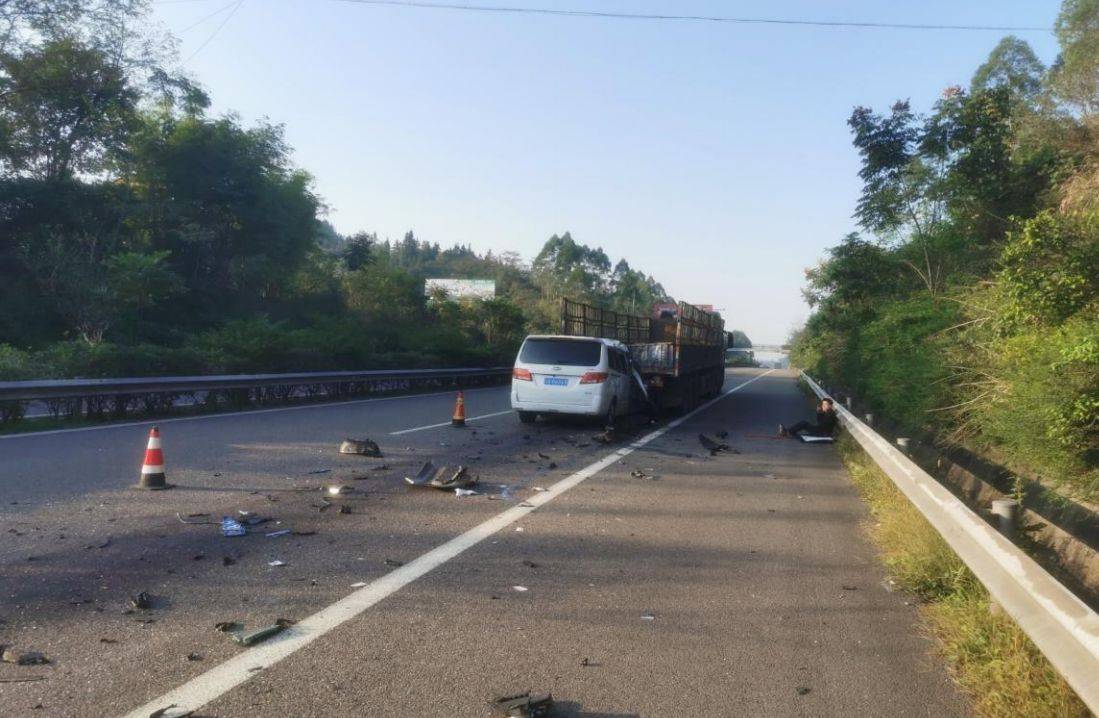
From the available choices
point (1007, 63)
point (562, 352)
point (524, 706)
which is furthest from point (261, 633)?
→ point (1007, 63)

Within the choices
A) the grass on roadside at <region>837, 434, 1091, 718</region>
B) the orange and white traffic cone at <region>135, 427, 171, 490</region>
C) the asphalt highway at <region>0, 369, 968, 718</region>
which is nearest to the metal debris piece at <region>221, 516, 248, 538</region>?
the asphalt highway at <region>0, 369, 968, 718</region>

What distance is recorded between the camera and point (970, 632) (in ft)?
15.1

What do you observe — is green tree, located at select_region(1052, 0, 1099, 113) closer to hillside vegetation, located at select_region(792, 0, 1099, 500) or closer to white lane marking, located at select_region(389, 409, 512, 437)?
hillside vegetation, located at select_region(792, 0, 1099, 500)

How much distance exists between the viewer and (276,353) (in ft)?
74.6

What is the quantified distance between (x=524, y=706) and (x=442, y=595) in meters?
1.75

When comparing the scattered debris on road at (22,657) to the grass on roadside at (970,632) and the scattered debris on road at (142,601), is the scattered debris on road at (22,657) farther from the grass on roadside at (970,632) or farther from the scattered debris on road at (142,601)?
the grass on roadside at (970,632)

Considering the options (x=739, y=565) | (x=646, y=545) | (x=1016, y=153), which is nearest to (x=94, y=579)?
(x=646, y=545)

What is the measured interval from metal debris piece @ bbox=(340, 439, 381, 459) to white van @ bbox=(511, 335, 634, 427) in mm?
4570

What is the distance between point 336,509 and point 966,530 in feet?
17.7

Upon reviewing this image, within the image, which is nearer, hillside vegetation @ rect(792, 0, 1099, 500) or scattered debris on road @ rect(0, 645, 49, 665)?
scattered debris on road @ rect(0, 645, 49, 665)

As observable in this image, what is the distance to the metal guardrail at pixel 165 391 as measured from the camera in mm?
13992

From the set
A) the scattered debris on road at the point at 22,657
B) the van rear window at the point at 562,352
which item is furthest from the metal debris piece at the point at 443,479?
the van rear window at the point at 562,352

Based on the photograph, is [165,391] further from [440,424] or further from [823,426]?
[823,426]

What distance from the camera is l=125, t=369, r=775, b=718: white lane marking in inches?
147
